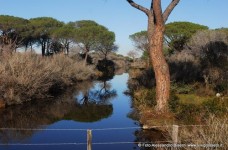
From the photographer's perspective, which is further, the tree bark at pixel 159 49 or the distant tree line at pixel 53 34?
the distant tree line at pixel 53 34

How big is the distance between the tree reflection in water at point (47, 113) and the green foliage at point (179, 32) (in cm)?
2484

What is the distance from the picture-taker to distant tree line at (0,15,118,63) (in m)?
53.0

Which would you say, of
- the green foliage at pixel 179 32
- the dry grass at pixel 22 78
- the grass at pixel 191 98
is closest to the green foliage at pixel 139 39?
the green foliage at pixel 179 32

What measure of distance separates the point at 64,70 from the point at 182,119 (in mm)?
24521

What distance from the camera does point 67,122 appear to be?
60.3ft

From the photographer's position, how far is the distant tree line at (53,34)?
53.0 meters

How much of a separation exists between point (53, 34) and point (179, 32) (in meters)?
18.4

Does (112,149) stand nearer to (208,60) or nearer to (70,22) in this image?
(208,60)

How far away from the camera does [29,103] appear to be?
23.8m

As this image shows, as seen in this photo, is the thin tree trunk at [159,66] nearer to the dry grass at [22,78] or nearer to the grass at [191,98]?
the grass at [191,98]

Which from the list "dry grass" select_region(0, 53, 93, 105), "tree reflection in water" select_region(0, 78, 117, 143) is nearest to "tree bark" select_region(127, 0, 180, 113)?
"tree reflection in water" select_region(0, 78, 117, 143)

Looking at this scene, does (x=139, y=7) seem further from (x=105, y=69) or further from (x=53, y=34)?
(x=105, y=69)

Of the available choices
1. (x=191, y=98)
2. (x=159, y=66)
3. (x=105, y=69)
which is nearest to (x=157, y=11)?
(x=159, y=66)

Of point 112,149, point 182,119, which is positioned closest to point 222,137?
point 112,149
